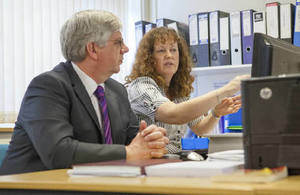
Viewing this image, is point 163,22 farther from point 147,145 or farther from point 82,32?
point 147,145

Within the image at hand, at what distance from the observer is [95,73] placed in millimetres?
1897

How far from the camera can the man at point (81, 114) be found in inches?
58.2

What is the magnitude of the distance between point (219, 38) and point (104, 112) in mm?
1531

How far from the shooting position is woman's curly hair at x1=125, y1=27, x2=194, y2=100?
2482 millimetres

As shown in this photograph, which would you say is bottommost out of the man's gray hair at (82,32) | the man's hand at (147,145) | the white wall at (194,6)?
the man's hand at (147,145)

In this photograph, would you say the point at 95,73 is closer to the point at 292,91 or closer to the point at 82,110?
the point at 82,110

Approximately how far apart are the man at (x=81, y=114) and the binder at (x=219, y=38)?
1.21 meters

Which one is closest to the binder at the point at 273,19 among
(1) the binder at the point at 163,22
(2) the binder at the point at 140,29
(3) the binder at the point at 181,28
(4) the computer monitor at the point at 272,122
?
(3) the binder at the point at 181,28

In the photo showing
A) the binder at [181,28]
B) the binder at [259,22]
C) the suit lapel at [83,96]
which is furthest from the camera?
the binder at [181,28]

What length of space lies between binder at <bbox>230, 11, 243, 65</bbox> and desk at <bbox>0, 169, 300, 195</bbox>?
2087 millimetres

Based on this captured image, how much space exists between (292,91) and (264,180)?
0.24 meters

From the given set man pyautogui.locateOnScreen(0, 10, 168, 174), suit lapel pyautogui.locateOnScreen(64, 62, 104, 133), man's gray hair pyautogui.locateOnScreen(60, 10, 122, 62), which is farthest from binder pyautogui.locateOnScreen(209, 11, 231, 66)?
suit lapel pyautogui.locateOnScreen(64, 62, 104, 133)

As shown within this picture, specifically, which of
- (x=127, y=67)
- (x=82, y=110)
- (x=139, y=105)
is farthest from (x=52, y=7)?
(x=82, y=110)

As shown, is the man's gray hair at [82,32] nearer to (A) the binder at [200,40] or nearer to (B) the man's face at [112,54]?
(B) the man's face at [112,54]
